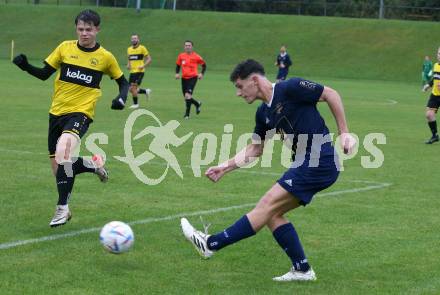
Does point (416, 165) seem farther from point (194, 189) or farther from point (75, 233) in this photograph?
point (75, 233)

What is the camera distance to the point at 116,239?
7.20 metres

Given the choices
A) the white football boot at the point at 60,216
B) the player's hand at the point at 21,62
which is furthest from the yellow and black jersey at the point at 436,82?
the white football boot at the point at 60,216

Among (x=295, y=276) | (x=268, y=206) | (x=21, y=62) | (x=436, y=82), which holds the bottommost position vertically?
(x=436, y=82)

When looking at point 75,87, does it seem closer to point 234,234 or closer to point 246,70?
point 246,70

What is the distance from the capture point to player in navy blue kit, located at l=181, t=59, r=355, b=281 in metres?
6.64

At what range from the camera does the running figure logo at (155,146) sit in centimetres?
1297

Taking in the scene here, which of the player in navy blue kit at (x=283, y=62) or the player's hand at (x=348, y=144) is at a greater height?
the player's hand at (x=348, y=144)

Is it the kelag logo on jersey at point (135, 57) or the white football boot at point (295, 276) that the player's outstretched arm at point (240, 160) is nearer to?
the white football boot at point (295, 276)

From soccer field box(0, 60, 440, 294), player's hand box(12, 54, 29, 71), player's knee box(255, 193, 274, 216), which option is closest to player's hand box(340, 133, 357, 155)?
player's knee box(255, 193, 274, 216)

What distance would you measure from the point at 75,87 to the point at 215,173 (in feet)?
8.69

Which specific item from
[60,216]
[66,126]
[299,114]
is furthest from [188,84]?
[299,114]

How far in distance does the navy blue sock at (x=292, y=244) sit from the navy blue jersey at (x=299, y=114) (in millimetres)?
666

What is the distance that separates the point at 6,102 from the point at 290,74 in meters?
32.8

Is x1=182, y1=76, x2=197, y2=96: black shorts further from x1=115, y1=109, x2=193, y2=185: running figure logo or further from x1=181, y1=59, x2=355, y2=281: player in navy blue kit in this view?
x1=181, y1=59, x2=355, y2=281: player in navy blue kit
